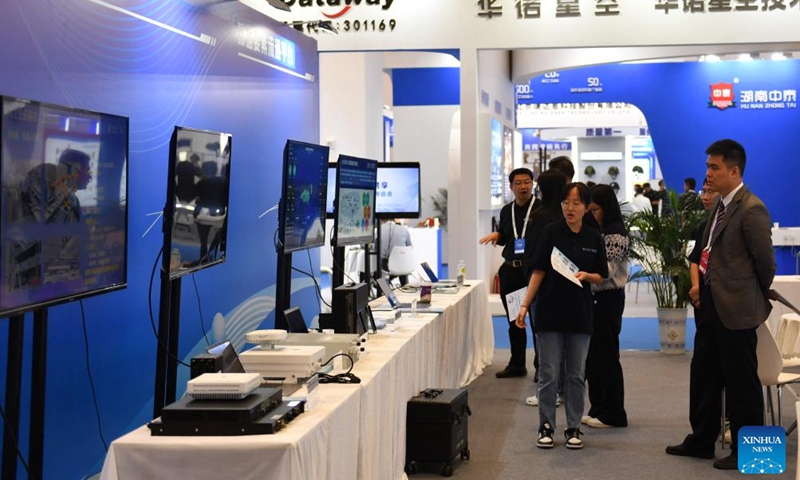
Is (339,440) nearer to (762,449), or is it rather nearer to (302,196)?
(762,449)

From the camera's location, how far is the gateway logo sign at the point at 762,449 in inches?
142

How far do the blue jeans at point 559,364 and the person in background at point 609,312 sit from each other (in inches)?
21.6

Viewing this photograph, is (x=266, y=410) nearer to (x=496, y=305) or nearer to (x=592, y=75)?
(x=496, y=305)

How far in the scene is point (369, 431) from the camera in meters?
3.65

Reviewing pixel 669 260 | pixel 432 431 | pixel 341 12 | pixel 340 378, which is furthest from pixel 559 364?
pixel 341 12

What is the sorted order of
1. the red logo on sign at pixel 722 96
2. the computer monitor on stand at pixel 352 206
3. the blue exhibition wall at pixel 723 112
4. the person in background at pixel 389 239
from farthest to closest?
1. the red logo on sign at pixel 722 96
2. the blue exhibition wall at pixel 723 112
3. the person in background at pixel 389 239
4. the computer monitor on stand at pixel 352 206

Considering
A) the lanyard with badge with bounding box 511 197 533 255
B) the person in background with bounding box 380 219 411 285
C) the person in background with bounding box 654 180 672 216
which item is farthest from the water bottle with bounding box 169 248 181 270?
the person in background with bounding box 380 219 411 285

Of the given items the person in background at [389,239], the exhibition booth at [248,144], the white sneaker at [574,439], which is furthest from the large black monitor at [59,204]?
the person in background at [389,239]

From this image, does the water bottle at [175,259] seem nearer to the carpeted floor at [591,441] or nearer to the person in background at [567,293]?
the carpeted floor at [591,441]

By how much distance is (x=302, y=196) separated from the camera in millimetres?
5203

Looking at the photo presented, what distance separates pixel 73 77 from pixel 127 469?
2226 mm

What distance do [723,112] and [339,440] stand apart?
13037 mm

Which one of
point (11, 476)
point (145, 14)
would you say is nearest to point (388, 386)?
point (11, 476)

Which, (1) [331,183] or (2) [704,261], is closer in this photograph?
(2) [704,261]
